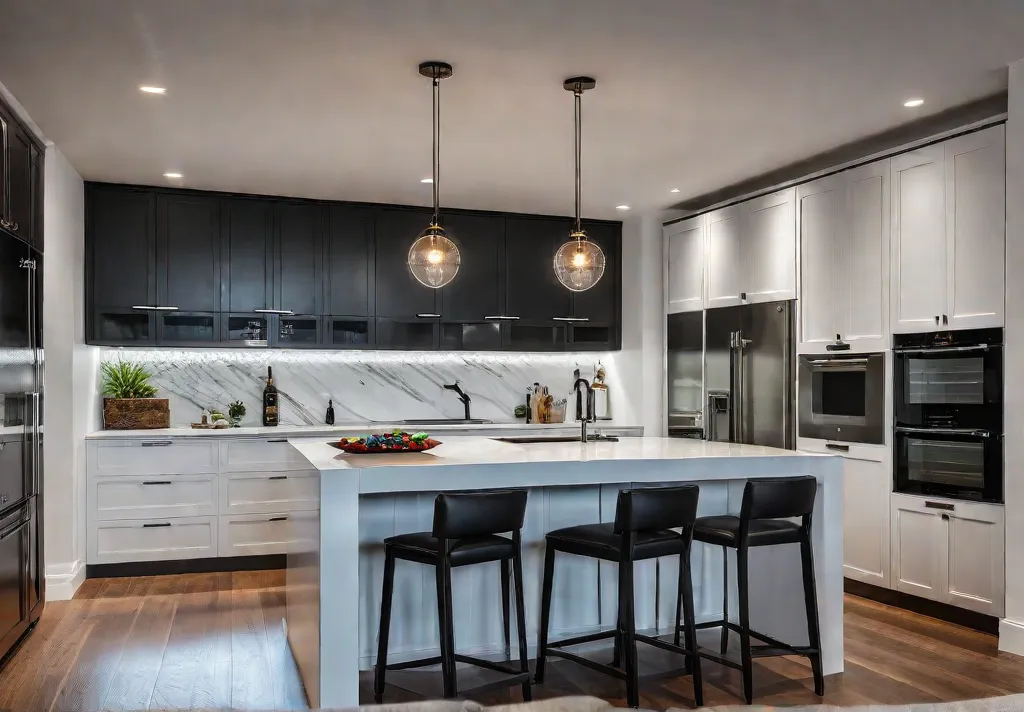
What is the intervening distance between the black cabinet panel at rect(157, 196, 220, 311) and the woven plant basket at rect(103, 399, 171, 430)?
2.31ft

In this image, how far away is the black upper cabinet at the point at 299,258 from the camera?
6.21m

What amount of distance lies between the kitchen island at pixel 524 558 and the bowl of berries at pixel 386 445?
8 centimetres

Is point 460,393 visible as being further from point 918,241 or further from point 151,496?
point 918,241

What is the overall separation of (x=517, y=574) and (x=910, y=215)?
2.98 m

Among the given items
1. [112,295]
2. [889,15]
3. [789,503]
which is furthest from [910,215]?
[112,295]

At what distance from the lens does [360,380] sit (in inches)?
265

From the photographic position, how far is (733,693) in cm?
343

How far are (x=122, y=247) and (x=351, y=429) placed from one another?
2004mm

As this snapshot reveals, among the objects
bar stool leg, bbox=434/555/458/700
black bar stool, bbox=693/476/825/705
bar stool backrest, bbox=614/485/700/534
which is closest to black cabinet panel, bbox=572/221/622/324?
black bar stool, bbox=693/476/825/705

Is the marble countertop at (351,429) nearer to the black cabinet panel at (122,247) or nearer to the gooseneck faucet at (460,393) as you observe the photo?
the gooseneck faucet at (460,393)

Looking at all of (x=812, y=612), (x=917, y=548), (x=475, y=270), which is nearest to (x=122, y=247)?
(x=475, y=270)

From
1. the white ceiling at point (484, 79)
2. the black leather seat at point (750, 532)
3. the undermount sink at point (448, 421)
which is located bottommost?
the black leather seat at point (750, 532)

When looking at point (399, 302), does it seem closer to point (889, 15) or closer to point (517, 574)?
point (517, 574)

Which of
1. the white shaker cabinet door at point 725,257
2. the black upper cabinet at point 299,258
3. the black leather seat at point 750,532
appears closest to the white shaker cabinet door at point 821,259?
the white shaker cabinet door at point 725,257
